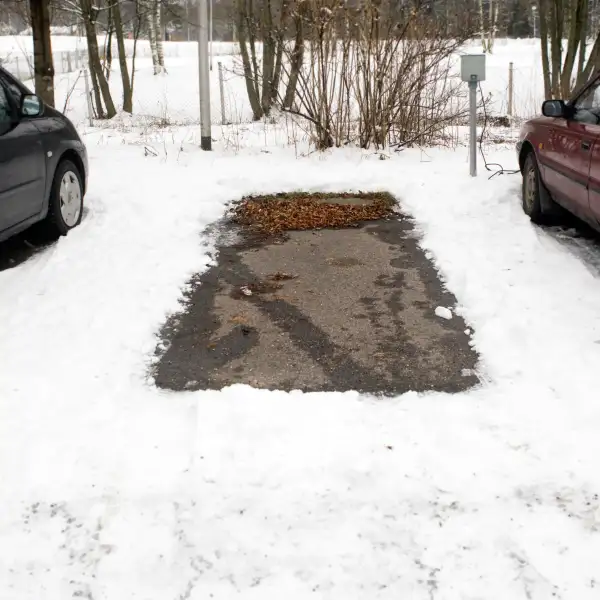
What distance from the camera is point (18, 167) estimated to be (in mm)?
5473

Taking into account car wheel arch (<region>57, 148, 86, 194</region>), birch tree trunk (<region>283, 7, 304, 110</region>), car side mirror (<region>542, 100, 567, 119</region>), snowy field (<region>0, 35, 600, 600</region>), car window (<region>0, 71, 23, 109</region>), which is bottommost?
snowy field (<region>0, 35, 600, 600</region>)

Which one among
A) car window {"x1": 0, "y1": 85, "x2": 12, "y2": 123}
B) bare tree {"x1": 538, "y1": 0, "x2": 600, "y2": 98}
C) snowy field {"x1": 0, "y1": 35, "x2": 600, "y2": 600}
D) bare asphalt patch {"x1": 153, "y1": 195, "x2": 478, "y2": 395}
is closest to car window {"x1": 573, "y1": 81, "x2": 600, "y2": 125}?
snowy field {"x1": 0, "y1": 35, "x2": 600, "y2": 600}

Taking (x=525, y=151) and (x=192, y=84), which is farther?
(x=192, y=84)

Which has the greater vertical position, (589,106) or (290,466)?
(589,106)

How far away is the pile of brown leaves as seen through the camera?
7102 mm

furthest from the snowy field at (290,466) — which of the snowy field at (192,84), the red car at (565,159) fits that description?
the snowy field at (192,84)

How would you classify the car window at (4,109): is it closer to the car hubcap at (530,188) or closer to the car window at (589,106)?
the car window at (589,106)

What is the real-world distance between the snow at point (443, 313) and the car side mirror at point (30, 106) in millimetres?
3769

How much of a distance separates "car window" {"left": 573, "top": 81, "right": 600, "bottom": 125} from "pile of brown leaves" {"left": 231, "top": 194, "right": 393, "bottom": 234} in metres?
2.28

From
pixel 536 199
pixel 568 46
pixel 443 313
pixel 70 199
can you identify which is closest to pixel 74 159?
pixel 70 199

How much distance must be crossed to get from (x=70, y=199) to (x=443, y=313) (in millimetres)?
3853

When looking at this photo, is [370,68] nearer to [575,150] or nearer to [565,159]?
[565,159]

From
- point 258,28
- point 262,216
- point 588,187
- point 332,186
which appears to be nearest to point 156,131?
point 258,28

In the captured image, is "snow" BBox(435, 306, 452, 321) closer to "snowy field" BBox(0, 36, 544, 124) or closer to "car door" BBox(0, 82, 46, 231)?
"car door" BBox(0, 82, 46, 231)
